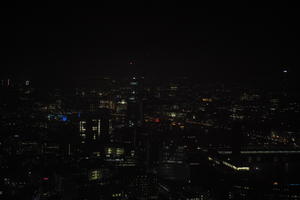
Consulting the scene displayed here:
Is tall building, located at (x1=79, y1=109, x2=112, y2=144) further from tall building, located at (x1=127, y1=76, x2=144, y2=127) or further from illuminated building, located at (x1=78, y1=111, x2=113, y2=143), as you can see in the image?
tall building, located at (x1=127, y1=76, x2=144, y2=127)

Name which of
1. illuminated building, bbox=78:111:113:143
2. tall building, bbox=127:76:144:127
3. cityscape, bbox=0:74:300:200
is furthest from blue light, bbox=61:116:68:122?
tall building, bbox=127:76:144:127

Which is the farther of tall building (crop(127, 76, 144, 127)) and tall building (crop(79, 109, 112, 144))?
tall building (crop(79, 109, 112, 144))

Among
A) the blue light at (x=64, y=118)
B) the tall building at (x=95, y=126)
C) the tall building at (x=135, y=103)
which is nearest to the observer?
the tall building at (x=135, y=103)

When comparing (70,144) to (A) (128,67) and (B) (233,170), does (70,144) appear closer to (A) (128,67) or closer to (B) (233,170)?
(A) (128,67)

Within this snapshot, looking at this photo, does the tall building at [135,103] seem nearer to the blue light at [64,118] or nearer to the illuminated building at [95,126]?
the illuminated building at [95,126]

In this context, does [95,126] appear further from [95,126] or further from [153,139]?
[153,139]

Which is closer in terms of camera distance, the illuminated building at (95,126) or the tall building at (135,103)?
the tall building at (135,103)

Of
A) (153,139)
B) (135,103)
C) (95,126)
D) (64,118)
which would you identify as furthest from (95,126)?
(153,139)

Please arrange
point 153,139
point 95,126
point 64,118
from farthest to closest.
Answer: point 95,126 → point 64,118 → point 153,139

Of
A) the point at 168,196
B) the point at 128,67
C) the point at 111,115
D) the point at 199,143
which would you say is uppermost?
the point at 128,67

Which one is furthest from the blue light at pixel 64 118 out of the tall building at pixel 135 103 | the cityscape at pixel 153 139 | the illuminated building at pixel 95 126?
the tall building at pixel 135 103

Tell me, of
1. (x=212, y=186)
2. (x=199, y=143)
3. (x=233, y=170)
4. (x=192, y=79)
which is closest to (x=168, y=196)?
(x=212, y=186)
